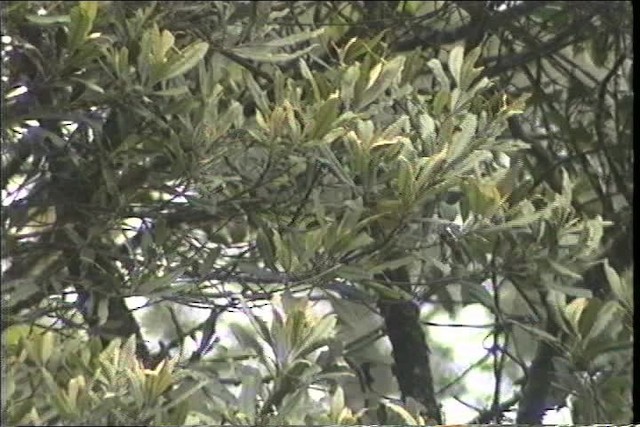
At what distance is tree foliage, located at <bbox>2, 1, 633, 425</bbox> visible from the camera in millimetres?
1223

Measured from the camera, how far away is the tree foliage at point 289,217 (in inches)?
48.1

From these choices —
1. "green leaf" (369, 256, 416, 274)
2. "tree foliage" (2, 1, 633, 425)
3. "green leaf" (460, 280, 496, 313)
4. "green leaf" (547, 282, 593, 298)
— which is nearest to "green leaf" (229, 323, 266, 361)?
"tree foliage" (2, 1, 633, 425)

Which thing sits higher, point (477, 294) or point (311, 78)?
point (311, 78)

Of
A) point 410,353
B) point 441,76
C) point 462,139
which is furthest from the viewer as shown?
point 410,353

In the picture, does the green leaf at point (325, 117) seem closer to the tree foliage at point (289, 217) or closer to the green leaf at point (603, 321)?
the tree foliage at point (289, 217)

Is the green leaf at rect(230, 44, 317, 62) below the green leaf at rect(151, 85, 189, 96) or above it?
above

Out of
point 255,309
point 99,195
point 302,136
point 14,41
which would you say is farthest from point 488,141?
point 14,41

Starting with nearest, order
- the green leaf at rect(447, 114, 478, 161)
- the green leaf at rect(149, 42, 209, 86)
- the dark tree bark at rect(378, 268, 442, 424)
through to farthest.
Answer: the green leaf at rect(447, 114, 478, 161), the green leaf at rect(149, 42, 209, 86), the dark tree bark at rect(378, 268, 442, 424)

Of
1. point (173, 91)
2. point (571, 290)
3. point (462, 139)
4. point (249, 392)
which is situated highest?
point (173, 91)

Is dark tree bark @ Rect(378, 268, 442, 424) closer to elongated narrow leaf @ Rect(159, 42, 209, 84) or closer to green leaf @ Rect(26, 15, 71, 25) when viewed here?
elongated narrow leaf @ Rect(159, 42, 209, 84)

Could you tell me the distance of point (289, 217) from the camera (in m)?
1.30

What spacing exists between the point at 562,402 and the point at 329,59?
59cm

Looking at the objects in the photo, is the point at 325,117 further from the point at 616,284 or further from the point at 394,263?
the point at 616,284

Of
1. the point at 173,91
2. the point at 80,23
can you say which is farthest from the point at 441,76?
the point at 80,23
